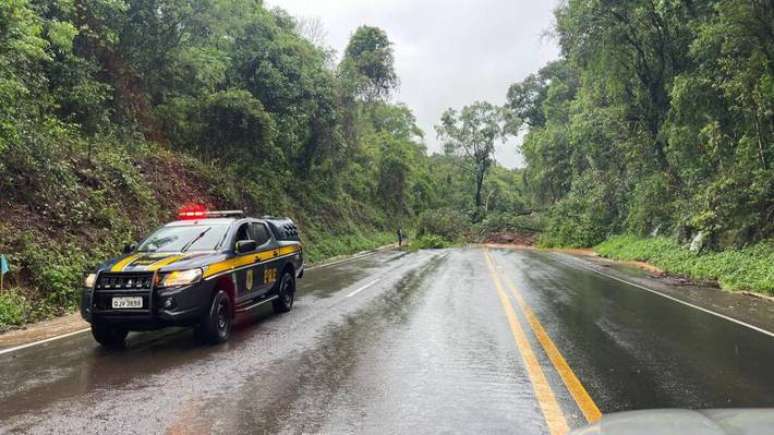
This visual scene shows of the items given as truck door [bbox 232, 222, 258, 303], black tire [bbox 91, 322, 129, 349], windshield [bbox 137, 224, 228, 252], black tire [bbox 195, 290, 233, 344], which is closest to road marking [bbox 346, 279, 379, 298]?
truck door [bbox 232, 222, 258, 303]

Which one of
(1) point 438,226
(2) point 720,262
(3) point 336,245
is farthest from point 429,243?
(2) point 720,262

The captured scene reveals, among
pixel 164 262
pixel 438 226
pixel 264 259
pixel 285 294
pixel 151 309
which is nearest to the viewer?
pixel 151 309

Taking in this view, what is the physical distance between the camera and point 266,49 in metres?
25.6

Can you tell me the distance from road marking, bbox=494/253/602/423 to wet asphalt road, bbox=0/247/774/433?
0.04m

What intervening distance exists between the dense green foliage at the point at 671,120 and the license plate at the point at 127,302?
19531 millimetres

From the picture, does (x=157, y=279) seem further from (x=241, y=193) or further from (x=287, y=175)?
(x=287, y=175)

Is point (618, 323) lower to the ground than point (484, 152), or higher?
lower

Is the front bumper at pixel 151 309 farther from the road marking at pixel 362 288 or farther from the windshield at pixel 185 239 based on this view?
the road marking at pixel 362 288

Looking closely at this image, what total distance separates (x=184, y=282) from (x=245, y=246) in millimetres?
1505

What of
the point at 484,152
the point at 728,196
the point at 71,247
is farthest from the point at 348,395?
the point at 484,152

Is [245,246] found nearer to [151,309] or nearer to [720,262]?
[151,309]

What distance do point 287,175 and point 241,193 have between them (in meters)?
7.28

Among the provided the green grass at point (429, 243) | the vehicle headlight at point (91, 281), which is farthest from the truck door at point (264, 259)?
the green grass at point (429, 243)

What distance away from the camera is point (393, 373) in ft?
20.0
